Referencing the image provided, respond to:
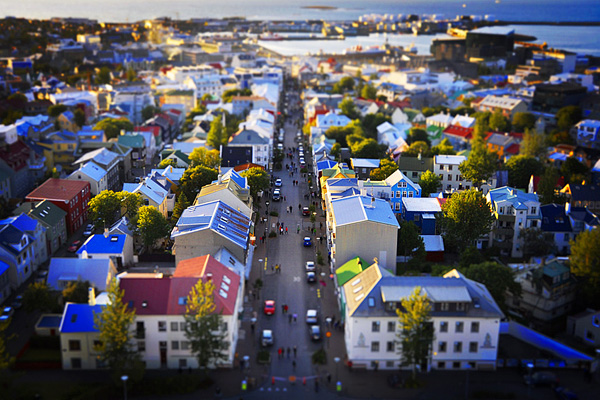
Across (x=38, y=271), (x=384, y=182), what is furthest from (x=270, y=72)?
(x=38, y=271)

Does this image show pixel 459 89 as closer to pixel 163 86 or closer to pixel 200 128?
pixel 163 86

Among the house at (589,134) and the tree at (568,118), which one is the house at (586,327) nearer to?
the house at (589,134)

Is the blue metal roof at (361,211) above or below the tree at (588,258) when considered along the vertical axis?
above

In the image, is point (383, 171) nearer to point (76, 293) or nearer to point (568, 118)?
point (76, 293)

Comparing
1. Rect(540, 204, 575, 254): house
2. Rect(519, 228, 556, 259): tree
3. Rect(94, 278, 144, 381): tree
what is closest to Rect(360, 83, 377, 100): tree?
Rect(540, 204, 575, 254): house

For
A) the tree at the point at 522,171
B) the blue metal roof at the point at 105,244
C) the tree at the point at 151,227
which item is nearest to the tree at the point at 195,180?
the tree at the point at 151,227

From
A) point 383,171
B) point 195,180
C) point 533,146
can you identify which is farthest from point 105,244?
point 533,146

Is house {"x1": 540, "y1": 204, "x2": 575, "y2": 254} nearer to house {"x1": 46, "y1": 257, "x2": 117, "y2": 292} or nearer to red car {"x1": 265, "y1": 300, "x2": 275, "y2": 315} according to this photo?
red car {"x1": 265, "y1": 300, "x2": 275, "y2": 315}
